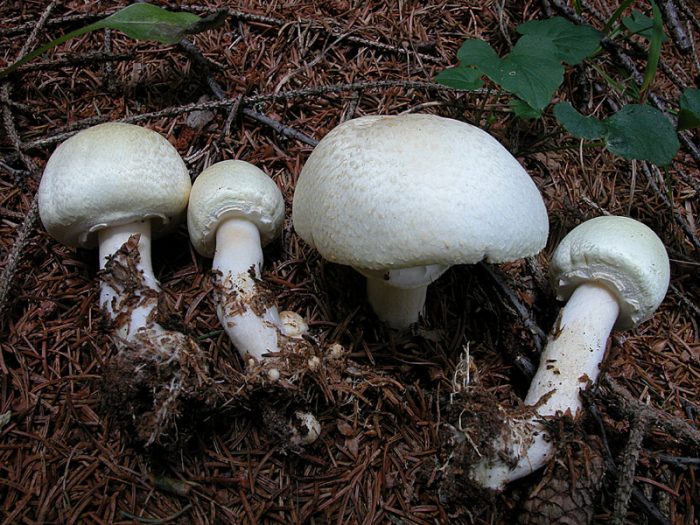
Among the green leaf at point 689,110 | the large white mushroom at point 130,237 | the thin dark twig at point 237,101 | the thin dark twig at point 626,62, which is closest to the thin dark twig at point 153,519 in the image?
the large white mushroom at point 130,237

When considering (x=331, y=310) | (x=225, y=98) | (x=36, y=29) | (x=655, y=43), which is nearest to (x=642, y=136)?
(x=655, y=43)

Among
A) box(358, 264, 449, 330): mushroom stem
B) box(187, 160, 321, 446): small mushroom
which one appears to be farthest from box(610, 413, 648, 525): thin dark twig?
box(187, 160, 321, 446): small mushroom

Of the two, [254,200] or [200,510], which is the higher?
[254,200]

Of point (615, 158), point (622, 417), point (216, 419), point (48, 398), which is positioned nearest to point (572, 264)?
point (622, 417)

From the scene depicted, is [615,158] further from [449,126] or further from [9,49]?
[9,49]

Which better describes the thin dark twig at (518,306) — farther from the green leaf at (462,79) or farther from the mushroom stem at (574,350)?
the green leaf at (462,79)

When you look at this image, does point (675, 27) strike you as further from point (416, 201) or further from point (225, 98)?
point (225, 98)
